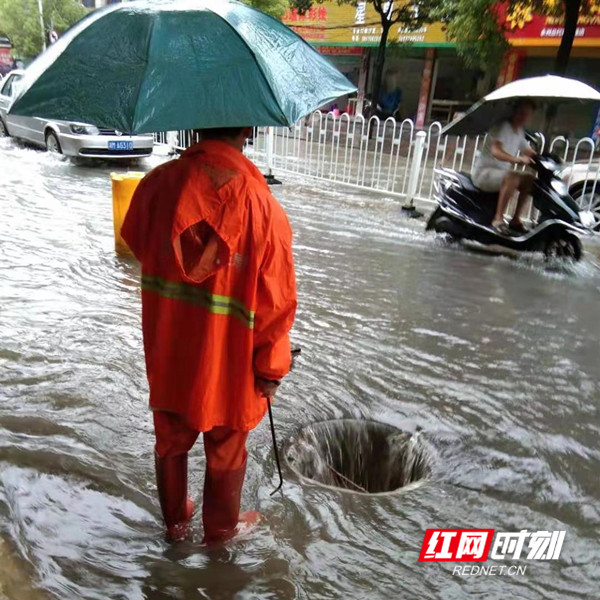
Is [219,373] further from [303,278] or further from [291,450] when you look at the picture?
[303,278]

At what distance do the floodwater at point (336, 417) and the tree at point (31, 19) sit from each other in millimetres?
26703

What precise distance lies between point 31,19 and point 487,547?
33384 mm

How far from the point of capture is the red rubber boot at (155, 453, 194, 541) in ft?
7.54

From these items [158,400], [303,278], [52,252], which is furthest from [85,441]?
[52,252]

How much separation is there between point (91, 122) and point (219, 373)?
936 mm

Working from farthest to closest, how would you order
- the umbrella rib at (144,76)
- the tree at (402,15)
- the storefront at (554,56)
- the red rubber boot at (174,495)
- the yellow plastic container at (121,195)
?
1. the tree at (402,15)
2. the storefront at (554,56)
3. the yellow plastic container at (121,195)
4. the red rubber boot at (174,495)
5. the umbrella rib at (144,76)

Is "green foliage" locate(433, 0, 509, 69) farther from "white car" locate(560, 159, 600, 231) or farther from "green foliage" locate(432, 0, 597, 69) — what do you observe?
"white car" locate(560, 159, 600, 231)

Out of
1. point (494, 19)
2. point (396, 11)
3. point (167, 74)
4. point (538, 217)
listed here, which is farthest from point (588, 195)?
point (396, 11)

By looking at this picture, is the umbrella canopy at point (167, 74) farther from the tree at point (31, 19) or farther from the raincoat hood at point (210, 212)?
the tree at point (31, 19)

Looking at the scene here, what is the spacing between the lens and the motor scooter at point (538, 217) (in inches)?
243

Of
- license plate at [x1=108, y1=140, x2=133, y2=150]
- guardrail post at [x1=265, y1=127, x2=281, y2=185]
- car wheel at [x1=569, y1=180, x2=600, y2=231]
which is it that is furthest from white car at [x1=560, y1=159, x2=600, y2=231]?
license plate at [x1=108, y1=140, x2=133, y2=150]

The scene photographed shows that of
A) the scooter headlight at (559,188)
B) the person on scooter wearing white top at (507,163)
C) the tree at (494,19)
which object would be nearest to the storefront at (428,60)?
the tree at (494,19)

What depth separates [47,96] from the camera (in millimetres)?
1941

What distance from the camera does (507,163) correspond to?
6.61 m
